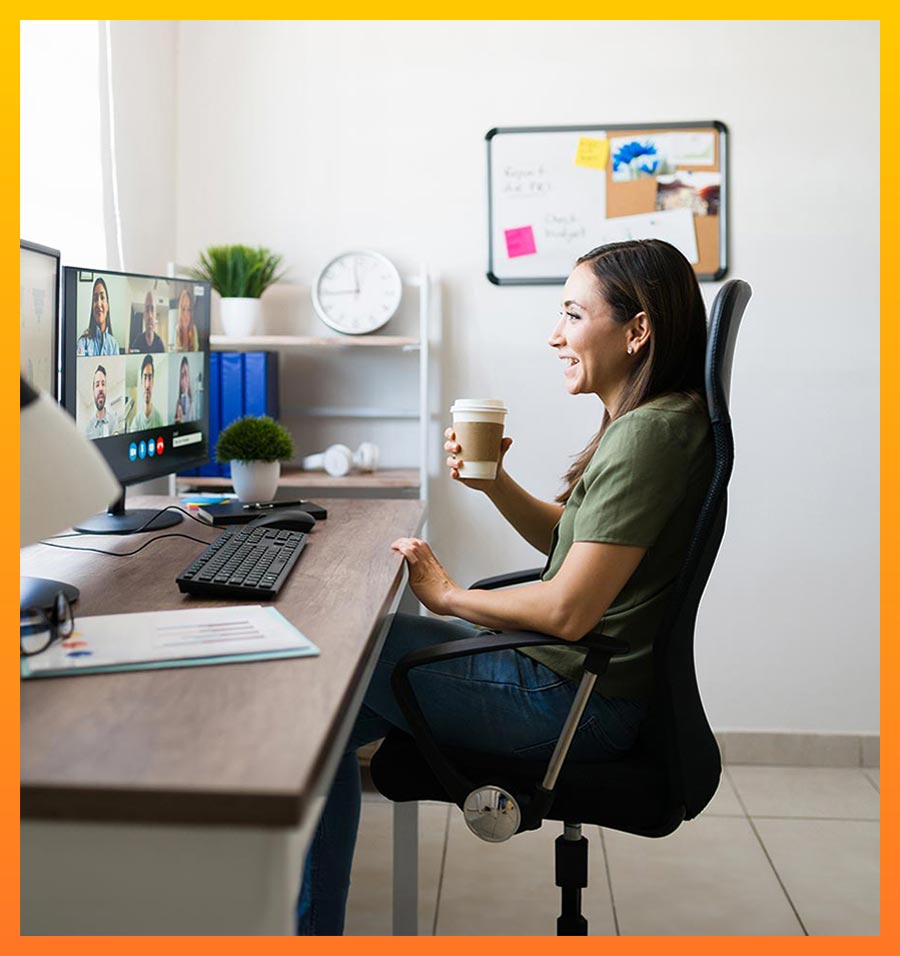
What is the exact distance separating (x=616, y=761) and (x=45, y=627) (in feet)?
2.69

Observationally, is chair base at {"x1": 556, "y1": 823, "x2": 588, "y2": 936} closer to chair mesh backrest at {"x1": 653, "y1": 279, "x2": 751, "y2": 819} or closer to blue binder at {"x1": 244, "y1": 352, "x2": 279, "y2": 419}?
chair mesh backrest at {"x1": 653, "y1": 279, "x2": 751, "y2": 819}

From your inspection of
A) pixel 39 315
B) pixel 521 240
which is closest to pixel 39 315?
pixel 39 315

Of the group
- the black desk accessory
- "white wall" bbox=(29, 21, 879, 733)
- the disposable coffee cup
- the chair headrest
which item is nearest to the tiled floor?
"white wall" bbox=(29, 21, 879, 733)

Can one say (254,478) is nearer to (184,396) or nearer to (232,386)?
(184,396)

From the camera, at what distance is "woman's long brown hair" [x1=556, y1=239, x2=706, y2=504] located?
5.32 feet

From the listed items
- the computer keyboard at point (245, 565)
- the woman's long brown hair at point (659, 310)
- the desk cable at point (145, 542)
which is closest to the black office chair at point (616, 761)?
the woman's long brown hair at point (659, 310)

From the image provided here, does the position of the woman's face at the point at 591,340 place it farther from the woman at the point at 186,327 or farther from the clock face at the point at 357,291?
the clock face at the point at 357,291

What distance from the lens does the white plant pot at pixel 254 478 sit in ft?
7.51

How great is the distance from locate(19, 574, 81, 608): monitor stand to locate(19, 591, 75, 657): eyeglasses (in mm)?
56

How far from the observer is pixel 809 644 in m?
3.09

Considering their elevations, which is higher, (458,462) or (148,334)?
(148,334)

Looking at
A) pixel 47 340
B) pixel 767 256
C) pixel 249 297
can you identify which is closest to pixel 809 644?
pixel 767 256

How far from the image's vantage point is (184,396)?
7.66ft

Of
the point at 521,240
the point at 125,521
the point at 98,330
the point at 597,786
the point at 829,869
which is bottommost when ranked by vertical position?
the point at 829,869
